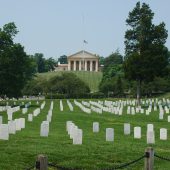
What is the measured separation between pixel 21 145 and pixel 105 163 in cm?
367

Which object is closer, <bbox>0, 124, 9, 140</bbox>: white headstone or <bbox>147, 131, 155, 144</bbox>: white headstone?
<bbox>0, 124, 9, 140</bbox>: white headstone

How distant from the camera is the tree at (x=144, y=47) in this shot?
213ft

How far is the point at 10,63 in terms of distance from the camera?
6431cm

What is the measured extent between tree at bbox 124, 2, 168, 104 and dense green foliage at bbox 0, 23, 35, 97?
43.3ft

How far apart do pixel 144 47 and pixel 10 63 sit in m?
16.5

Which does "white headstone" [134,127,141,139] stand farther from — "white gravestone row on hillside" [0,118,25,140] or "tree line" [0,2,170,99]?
"tree line" [0,2,170,99]

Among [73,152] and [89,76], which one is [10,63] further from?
[89,76]

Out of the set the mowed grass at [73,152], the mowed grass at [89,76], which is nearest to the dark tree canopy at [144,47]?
the mowed grass at [73,152]

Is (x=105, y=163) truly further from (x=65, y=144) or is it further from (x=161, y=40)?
(x=161, y=40)

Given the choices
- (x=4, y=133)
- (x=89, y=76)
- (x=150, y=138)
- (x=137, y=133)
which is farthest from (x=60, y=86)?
(x=4, y=133)

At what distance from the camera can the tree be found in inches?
2559

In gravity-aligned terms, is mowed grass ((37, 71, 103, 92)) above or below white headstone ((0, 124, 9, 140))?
above

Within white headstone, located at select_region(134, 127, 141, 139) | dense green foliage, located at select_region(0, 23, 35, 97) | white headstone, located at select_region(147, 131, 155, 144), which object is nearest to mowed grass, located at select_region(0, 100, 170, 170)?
white headstone, located at select_region(147, 131, 155, 144)

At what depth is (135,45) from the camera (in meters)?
67.4
